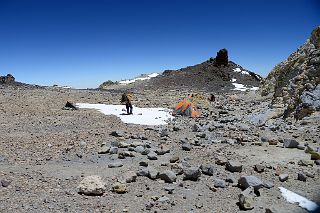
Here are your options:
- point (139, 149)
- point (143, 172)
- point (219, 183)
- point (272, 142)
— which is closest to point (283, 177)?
point (219, 183)

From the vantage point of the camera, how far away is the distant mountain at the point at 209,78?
6353 cm

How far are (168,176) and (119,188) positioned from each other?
1251 millimetres

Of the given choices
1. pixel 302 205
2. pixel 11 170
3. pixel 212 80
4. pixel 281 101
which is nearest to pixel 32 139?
pixel 11 170

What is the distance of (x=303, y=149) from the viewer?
35.2ft

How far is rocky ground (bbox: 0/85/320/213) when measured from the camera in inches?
276

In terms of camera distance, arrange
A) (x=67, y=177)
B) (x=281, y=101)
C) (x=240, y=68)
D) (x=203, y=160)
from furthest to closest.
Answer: (x=240, y=68), (x=281, y=101), (x=203, y=160), (x=67, y=177)

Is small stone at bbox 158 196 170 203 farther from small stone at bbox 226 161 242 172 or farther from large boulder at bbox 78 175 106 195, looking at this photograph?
small stone at bbox 226 161 242 172

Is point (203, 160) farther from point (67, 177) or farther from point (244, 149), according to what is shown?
point (67, 177)

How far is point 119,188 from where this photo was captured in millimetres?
7477

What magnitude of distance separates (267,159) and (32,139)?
782cm

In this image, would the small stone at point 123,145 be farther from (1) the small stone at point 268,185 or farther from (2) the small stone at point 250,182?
(1) the small stone at point 268,185

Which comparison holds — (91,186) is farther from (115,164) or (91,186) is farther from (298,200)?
(298,200)

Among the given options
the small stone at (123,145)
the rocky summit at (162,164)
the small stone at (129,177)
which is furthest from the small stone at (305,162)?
the small stone at (123,145)

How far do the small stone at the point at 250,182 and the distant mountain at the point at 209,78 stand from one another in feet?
174
